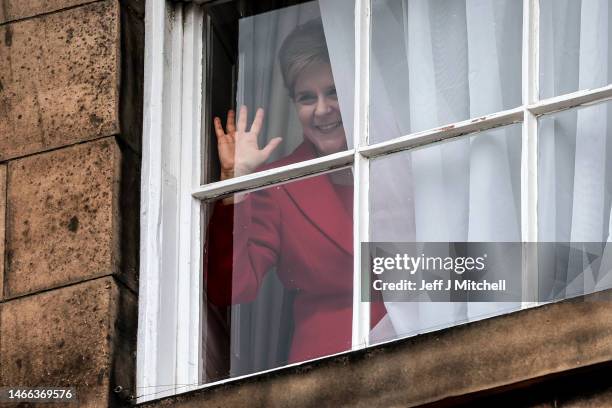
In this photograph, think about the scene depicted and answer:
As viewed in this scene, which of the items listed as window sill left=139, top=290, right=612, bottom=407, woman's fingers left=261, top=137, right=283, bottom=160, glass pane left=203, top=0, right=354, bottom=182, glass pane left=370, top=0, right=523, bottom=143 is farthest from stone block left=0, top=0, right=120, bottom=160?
window sill left=139, top=290, right=612, bottom=407

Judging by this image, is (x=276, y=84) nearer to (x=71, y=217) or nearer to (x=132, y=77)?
(x=132, y=77)

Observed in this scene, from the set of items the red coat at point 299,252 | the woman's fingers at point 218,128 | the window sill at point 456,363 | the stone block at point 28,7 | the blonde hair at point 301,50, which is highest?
the stone block at point 28,7

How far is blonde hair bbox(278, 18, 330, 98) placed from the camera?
17.0ft

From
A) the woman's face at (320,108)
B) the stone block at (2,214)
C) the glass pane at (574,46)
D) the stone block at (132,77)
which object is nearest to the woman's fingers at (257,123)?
the woman's face at (320,108)

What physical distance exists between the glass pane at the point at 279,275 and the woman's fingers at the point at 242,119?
0.21 metres

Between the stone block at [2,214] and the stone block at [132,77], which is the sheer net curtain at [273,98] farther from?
the stone block at [2,214]

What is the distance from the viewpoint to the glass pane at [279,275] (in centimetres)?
485

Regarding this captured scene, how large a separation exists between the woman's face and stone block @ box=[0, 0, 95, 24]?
2.02ft

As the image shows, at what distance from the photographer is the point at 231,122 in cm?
521

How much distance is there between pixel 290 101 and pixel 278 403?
1.00 metres

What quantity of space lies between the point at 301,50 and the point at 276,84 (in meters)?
0.11

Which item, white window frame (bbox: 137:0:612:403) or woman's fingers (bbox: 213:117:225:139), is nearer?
white window frame (bbox: 137:0:612:403)

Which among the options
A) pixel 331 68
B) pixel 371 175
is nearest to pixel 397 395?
pixel 371 175

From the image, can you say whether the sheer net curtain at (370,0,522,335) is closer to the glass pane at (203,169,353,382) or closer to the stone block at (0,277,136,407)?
the glass pane at (203,169,353,382)
